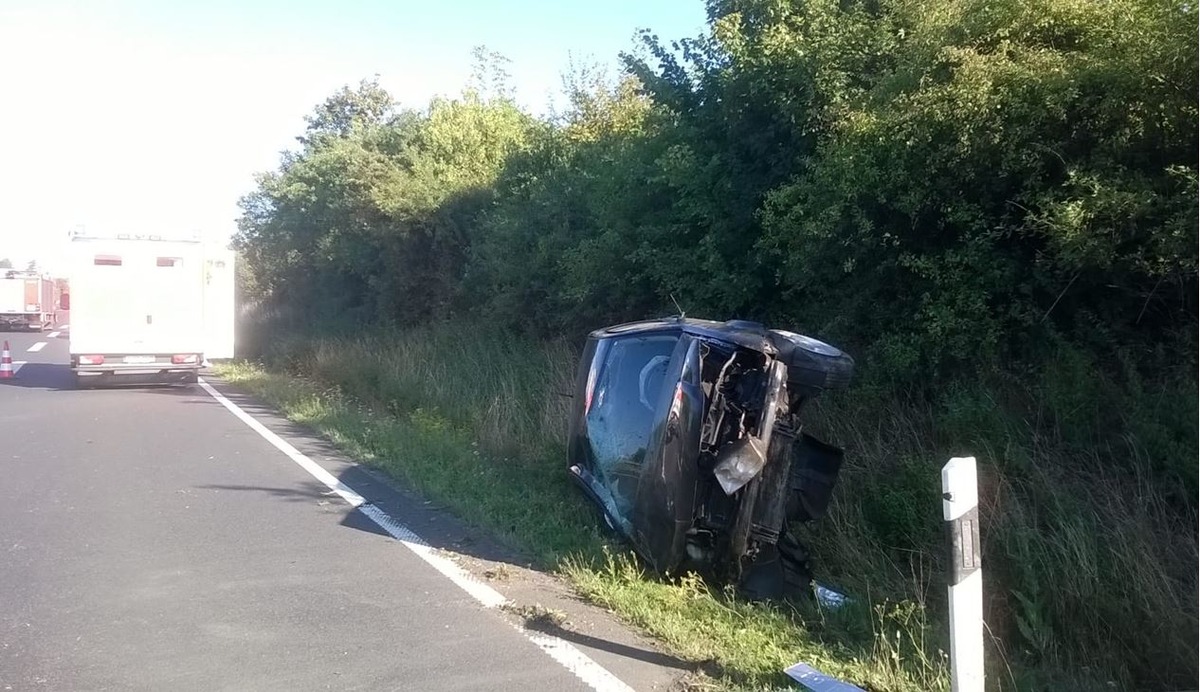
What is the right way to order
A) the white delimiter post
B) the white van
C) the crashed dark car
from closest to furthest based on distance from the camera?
the white delimiter post
the crashed dark car
the white van

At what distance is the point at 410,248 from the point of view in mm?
22406

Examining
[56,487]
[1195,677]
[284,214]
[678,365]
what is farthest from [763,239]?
[284,214]

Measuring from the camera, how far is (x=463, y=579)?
703cm

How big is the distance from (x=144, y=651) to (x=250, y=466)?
6.11m

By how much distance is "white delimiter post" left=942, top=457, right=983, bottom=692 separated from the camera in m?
4.33

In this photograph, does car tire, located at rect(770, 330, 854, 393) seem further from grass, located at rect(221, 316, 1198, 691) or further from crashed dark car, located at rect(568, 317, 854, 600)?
grass, located at rect(221, 316, 1198, 691)

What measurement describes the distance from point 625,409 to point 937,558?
7.20 ft

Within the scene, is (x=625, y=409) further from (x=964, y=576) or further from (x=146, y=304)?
(x=146, y=304)

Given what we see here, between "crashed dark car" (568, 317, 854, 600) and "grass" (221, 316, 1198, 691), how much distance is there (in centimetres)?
25

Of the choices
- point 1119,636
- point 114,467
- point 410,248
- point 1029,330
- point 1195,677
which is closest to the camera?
point 1195,677

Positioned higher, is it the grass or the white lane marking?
the grass

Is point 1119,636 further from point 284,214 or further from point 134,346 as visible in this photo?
point 284,214

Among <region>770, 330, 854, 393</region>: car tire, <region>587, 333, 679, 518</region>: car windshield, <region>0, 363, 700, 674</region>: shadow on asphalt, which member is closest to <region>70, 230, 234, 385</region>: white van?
<region>0, 363, 700, 674</region>: shadow on asphalt

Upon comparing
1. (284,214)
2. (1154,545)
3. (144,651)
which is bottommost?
(144,651)
